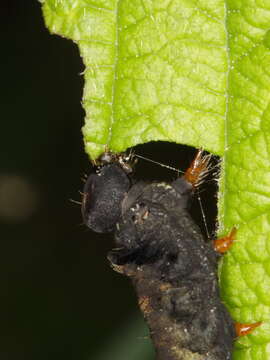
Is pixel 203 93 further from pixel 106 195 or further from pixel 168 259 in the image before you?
pixel 168 259

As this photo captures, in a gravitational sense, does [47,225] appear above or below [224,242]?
below

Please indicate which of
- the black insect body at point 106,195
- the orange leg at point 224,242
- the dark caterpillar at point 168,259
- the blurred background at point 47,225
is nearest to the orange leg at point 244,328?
the dark caterpillar at point 168,259

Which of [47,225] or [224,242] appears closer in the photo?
[224,242]

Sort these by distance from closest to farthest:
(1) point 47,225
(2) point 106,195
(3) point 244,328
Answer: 1. (3) point 244,328
2. (2) point 106,195
3. (1) point 47,225

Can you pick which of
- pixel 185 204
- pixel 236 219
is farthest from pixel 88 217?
pixel 236 219

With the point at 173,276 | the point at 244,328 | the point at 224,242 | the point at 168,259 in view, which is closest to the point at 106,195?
the point at 168,259

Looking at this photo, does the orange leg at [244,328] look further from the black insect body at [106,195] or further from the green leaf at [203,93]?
the black insect body at [106,195]

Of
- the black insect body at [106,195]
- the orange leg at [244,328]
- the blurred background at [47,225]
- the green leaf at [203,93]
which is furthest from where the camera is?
the blurred background at [47,225]
